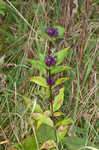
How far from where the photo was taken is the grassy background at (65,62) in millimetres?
1506

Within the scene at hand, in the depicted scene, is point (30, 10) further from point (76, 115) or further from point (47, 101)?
point (76, 115)

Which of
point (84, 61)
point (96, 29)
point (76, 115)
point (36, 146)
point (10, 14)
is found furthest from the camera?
point (10, 14)

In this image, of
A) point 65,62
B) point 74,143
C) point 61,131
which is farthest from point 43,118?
point 65,62

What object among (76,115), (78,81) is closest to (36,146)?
(76,115)

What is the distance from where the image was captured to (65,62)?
1.68 metres

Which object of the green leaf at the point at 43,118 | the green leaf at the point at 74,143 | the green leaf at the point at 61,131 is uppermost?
the green leaf at the point at 43,118

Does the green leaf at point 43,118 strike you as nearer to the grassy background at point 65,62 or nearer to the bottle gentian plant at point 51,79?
the bottle gentian plant at point 51,79

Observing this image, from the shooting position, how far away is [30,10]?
1787mm

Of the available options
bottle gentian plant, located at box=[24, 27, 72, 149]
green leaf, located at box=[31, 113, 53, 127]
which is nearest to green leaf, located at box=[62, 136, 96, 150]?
bottle gentian plant, located at box=[24, 27, 72, 149]

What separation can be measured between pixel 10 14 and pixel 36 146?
105cm

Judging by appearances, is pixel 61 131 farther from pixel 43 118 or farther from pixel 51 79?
pixel 51 79

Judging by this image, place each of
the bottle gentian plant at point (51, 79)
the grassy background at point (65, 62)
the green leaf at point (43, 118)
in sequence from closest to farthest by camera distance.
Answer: the bottle gentian plant at point (51, 79) < the green leaf at point (43, 118) < the grassy background at point (65, 62)

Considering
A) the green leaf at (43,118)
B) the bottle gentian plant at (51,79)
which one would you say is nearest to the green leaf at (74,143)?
the bottle gentian plant at (51,79)

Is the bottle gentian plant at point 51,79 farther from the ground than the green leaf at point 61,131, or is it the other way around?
the bottle gentian plant at point 51,79
